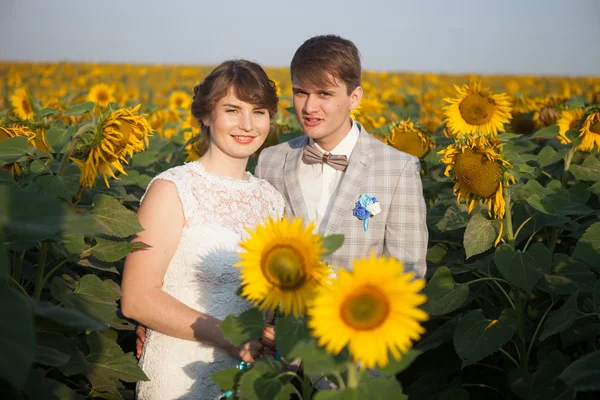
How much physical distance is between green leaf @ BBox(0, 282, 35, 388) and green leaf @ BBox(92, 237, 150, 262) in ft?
3.30

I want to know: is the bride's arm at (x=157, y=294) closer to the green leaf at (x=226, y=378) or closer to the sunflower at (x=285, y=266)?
the green leaf at (x=226, y=378)

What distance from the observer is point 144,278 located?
2309 mm

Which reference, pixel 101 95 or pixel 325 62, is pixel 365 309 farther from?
pixel 101 95

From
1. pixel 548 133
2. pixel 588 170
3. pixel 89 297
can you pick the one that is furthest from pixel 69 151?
pixel 548 133

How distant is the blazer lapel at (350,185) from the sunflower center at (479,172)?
470 mm

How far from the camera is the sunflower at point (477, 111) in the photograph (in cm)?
352

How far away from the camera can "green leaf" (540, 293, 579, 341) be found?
2360 mm

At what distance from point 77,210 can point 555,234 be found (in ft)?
7.90

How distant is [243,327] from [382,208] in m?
1.54

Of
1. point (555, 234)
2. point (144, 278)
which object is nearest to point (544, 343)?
point (555, 234)

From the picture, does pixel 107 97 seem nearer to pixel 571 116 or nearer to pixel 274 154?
pixel 274 154

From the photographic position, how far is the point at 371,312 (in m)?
1.19

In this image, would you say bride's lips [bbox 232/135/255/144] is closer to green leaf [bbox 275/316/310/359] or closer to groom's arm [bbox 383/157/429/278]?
groom's arm [bbox 383/157/429/278]

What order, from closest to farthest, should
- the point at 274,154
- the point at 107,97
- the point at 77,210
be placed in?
1. the point at 77,210
2. the point at 274,154
3. the point at 107,97
